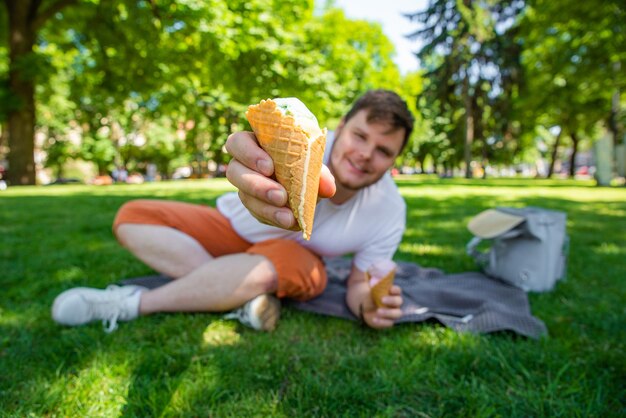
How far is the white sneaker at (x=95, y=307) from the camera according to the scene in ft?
7.22

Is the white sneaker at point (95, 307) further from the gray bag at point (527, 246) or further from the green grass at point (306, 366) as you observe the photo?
the gray bag at point (527, 246)

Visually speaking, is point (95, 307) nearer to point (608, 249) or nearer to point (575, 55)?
point (608, 249)

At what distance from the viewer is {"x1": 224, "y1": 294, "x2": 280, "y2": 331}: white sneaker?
219 cm

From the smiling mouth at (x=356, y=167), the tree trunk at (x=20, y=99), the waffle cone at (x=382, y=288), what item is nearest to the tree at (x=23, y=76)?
the tree trunk at (x=20, y=99)

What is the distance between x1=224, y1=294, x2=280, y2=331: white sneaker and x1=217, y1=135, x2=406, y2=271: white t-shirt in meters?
0.48

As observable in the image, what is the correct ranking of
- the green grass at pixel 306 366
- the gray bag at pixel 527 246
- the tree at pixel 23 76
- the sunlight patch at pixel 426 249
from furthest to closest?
the tree at pixel 23 76 → the sunlight patch at pixel 426 249 → the gray bag at pixel 527 246 → the green grass at pixel 306 366

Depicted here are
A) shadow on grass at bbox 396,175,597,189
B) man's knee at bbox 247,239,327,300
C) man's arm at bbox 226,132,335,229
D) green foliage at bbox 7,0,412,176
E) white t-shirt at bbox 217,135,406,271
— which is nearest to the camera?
man's arm at bbox 226,132,335,229

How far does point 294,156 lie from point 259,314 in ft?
3.69

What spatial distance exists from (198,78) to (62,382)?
13025mm

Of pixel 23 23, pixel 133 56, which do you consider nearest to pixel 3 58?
pixel 23 23

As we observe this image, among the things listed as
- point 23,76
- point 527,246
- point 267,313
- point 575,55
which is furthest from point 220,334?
point 575,55

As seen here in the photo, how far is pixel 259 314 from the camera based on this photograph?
7.18ft

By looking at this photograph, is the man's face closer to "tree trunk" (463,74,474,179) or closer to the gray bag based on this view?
the gray bag

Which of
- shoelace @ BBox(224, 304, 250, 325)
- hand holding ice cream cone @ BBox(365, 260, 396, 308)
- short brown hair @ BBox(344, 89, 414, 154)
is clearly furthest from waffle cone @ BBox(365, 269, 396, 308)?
short brown hair @ BBox(344, 89, 414, 154)
